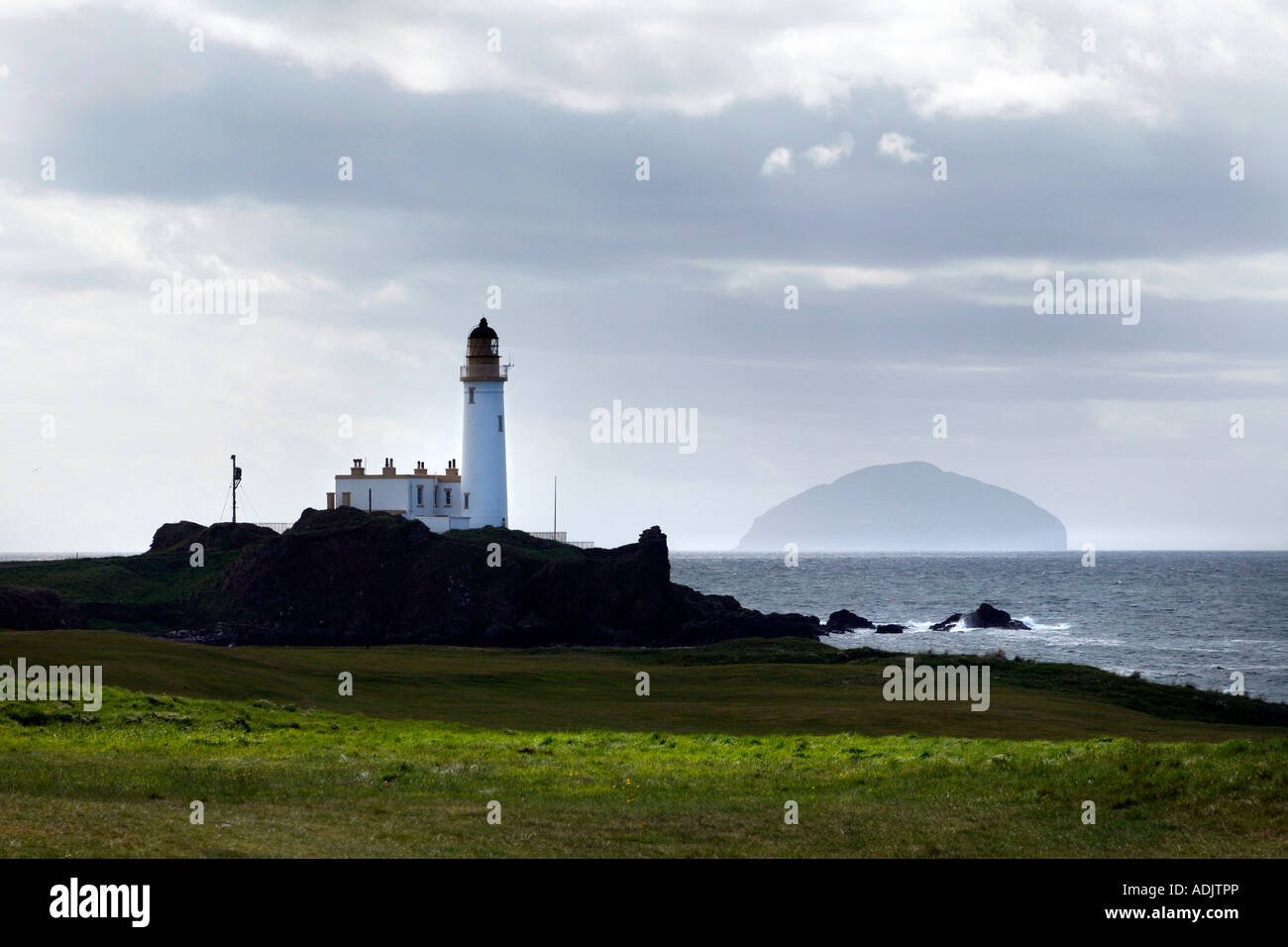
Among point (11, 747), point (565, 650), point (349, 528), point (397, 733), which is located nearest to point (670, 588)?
point (565, 650)

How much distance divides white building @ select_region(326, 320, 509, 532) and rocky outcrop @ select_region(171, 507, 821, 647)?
12.5 meters

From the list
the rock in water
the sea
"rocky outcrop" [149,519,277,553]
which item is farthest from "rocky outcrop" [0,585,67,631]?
the rock in water

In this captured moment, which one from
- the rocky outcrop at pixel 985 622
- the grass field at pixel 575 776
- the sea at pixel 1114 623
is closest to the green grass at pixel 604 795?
the grass field at pixel 575 776

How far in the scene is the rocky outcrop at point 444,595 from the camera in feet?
314

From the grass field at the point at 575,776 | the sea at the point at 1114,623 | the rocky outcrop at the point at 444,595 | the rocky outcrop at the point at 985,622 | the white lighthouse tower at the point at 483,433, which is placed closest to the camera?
the grass field at the point at 575,776

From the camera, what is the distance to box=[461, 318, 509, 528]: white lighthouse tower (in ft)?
373

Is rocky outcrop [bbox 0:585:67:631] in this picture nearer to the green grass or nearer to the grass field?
the grass field

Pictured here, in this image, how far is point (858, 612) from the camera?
14988 centimetres

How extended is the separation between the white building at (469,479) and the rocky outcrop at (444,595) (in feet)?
41.0

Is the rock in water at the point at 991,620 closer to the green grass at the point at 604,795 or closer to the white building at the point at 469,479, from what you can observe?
the white building at the point at 469,479

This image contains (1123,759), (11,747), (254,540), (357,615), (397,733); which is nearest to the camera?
(1123,759)
